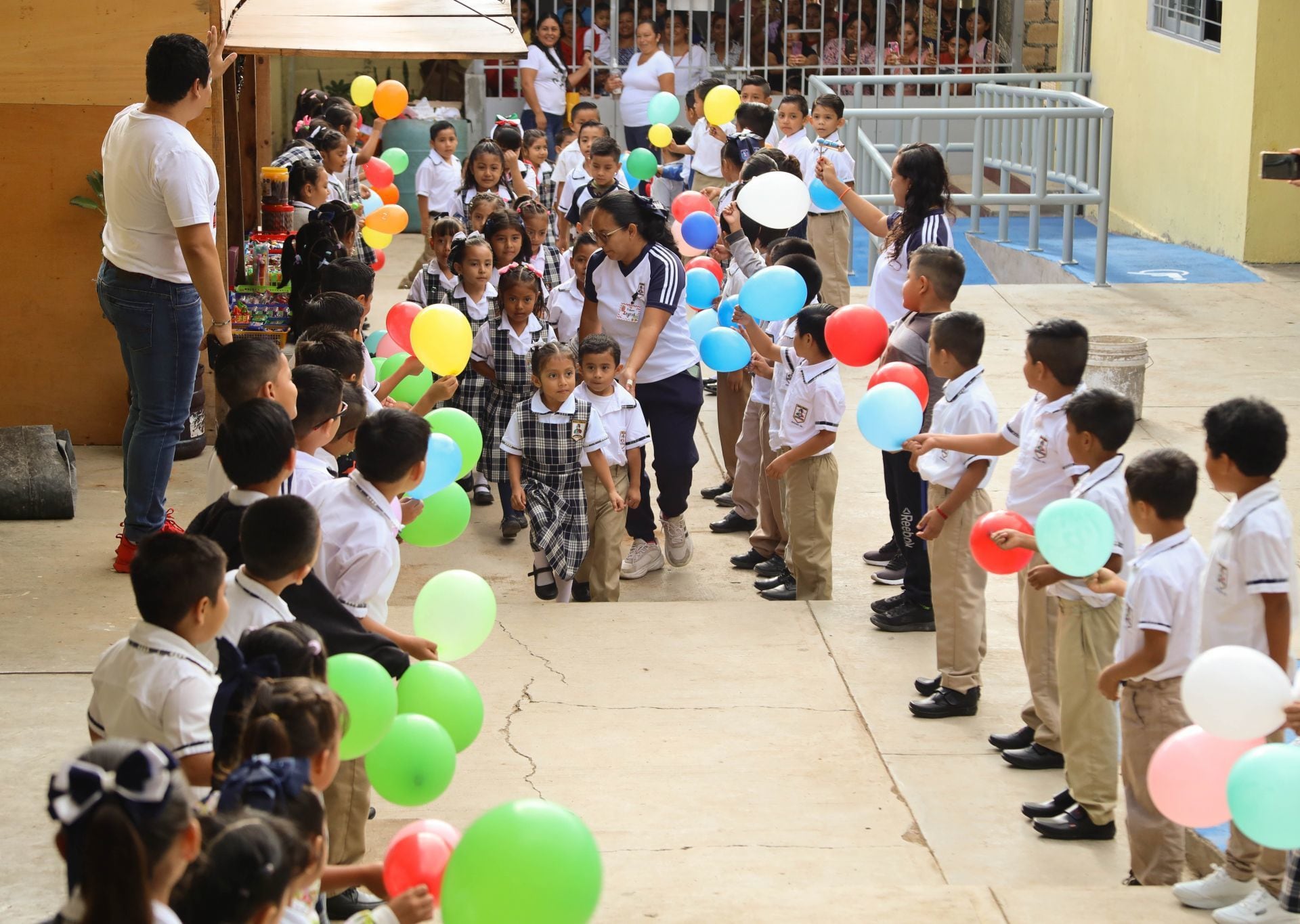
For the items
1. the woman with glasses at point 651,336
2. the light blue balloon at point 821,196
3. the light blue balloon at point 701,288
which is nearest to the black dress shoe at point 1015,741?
the woman with glasses at point 651,336

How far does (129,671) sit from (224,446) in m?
0.75

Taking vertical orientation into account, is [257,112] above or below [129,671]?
above

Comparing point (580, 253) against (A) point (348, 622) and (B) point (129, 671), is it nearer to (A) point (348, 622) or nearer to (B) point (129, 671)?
(A) point (348, 622)

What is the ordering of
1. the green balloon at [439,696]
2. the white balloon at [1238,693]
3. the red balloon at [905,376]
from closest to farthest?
the white balloon at [1238,693], the green balloon at [439,696], the red balloon at [905,376]

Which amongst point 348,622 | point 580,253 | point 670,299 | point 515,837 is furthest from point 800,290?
point 515,837

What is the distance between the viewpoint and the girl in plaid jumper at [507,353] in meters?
6.78

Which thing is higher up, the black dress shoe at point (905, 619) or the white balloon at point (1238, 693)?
the white balloon at point (1238, 693)

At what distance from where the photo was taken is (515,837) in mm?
2494

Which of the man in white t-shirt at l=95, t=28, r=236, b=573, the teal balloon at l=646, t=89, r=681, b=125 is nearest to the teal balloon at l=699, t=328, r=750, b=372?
the man in white t-shirt at l=95, t=28, r=236, b=573

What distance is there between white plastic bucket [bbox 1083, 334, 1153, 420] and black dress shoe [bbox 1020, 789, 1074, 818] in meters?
4.35

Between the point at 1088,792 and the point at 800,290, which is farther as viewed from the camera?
the point at 800,290

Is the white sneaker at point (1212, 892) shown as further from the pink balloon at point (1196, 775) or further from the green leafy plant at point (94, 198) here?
the green leafy plant at point (94, 198)

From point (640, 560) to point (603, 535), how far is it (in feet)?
2.07

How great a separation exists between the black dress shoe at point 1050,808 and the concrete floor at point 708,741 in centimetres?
5
